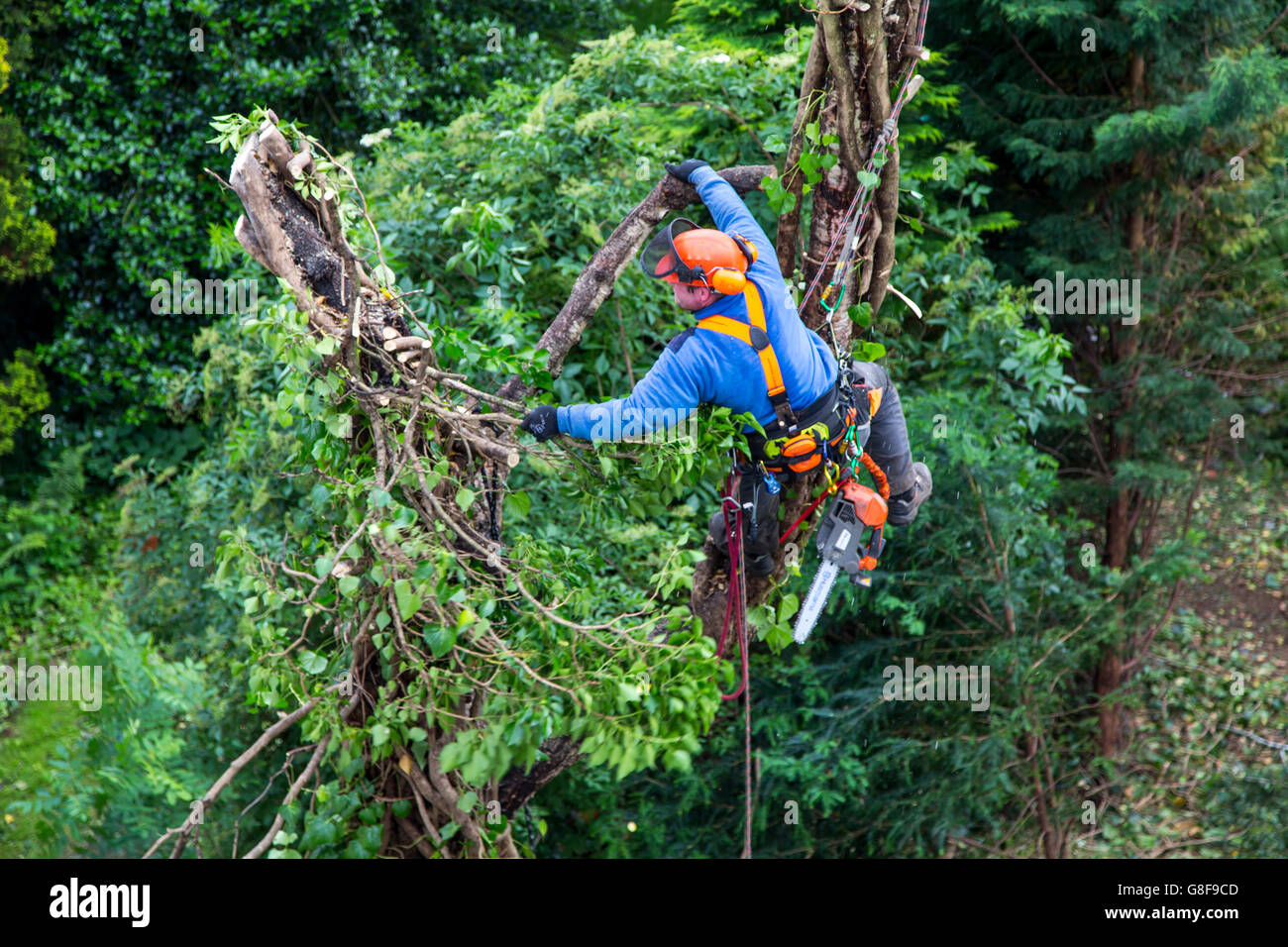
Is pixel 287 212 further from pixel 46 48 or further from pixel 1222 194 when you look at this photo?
pixel 46 48

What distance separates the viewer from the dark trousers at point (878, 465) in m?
3.57

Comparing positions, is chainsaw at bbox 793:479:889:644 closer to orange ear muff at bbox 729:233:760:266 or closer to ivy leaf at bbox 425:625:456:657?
orange ear muff at bbox 729:233:760:266

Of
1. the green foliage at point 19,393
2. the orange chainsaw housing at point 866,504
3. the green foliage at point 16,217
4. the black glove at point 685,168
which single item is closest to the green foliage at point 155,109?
the green foliage at point 16,217

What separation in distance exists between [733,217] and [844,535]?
1133mm

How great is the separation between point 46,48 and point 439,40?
347cm

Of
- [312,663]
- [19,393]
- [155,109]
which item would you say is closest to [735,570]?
[312,663]

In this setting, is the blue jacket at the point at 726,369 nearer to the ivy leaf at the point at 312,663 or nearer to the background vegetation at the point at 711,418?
the background vegetation at the point at 711,418

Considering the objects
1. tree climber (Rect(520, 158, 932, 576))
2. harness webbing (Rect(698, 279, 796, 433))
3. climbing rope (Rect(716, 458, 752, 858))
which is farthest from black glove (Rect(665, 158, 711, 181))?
climbing rope (Rect(716, 458, 752, 858))

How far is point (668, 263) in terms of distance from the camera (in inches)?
127

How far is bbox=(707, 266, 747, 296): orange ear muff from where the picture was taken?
317 centimetres

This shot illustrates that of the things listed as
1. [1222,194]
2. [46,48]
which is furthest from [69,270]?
[1222,194]

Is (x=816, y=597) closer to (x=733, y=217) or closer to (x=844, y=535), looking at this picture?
(x=844, y=535)

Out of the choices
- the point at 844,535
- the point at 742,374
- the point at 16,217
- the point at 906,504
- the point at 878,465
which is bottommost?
the point at 844,535

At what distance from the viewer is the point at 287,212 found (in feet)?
10.4
